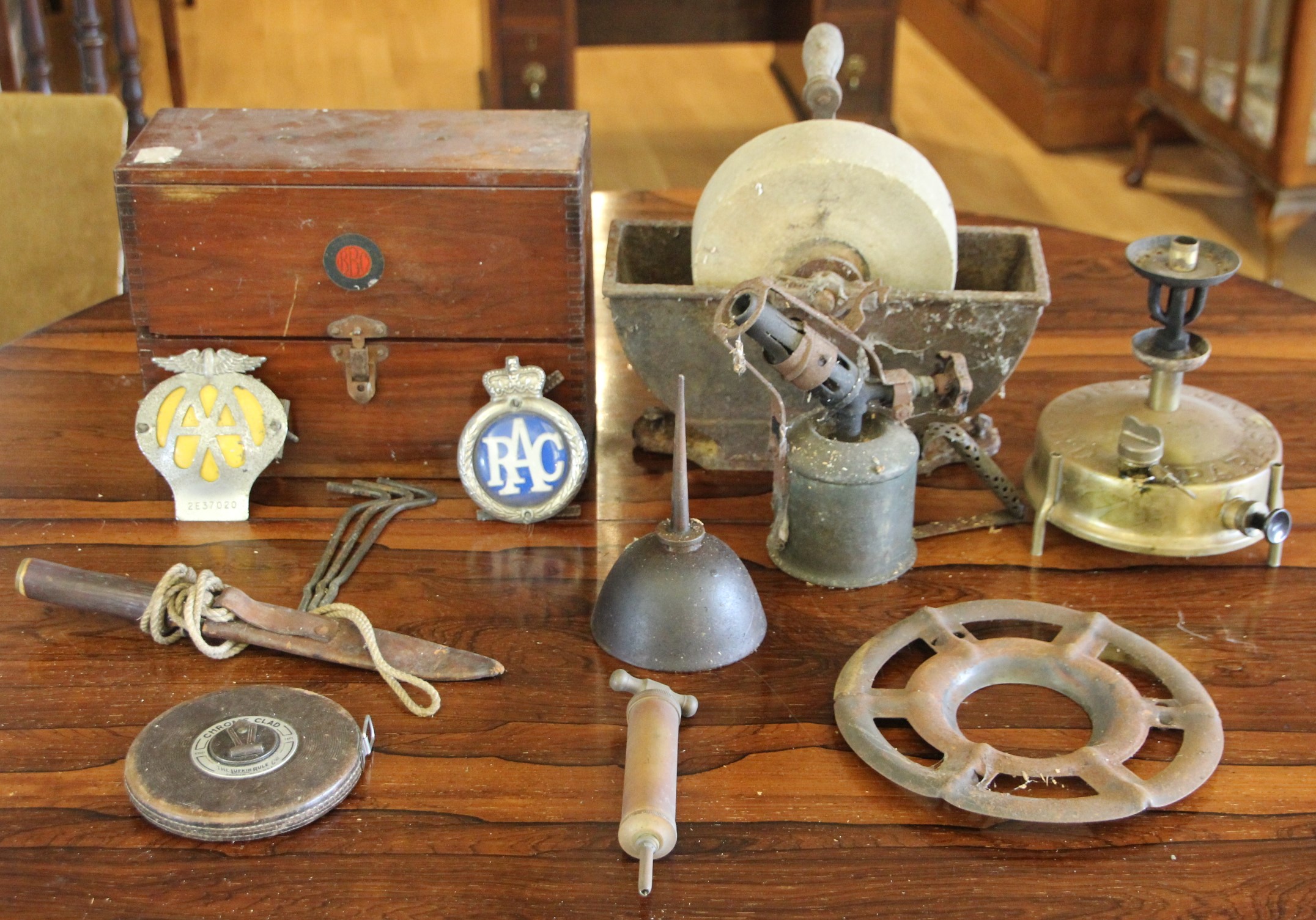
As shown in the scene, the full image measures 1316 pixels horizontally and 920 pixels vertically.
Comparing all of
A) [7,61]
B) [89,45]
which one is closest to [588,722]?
[89,45]

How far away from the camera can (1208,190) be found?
3.96 m

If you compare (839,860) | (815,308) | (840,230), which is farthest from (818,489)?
(839,860)

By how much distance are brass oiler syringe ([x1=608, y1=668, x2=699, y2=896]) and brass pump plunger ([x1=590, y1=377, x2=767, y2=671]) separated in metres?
0.05

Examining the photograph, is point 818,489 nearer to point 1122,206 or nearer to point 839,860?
point 839,860

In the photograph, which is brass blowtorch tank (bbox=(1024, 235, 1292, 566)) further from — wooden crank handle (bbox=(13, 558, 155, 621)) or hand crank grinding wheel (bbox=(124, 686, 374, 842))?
wooden crank handle (bbox=(13, 558, 155, 621))

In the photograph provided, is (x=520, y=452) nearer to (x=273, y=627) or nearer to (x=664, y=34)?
(x=273, y=627)

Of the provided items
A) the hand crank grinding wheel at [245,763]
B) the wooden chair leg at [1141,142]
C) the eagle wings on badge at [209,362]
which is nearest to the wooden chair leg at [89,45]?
the eagle wings on badge at [209,362]

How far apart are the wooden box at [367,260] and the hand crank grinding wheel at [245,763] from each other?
388 millimetres

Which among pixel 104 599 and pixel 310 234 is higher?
pixel 310 234

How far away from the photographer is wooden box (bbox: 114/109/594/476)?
1331mm

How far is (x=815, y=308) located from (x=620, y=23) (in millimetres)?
2994

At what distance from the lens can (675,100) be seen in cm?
459

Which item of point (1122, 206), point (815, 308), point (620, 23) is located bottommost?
point (1122, 206)

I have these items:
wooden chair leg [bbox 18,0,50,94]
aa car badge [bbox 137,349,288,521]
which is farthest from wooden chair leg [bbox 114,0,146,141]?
aa car badge [bbox 137,349,288,521]
